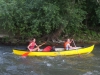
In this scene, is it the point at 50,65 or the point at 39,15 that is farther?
the point at 39,15

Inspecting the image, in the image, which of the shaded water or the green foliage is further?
the green foliage

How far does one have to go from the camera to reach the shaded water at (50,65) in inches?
656

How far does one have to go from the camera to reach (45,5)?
2242cm

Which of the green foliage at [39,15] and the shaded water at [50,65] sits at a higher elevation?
the green foliage at [39,15]

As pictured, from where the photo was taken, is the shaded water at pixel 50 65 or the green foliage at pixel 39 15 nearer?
the shaded water at pixel 50 65

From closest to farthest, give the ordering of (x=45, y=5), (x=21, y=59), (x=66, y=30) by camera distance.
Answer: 1. (x=21, y=59)
2. (x=45, y=5)
3. (x=66, y=30)

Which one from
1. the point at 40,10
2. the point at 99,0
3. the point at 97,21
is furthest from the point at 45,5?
the point at 97,21

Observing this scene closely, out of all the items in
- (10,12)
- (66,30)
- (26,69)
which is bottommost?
(26,69)

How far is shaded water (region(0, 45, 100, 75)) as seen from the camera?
16.7m

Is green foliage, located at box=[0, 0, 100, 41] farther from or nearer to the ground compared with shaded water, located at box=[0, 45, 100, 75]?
farther from the ground

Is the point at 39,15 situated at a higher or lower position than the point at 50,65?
higher

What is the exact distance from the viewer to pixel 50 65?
1798cm

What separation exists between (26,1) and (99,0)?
5.96 meters

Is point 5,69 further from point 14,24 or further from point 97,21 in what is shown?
point 97,21
